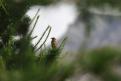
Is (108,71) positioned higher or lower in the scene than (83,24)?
lower

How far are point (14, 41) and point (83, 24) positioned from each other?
10.7ft

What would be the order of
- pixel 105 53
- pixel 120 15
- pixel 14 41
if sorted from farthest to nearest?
pixel 120 15 → pixel 14 41 → pixel 105 53

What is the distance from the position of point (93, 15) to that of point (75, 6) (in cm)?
23

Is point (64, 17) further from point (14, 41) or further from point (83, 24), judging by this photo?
point (14, 41)

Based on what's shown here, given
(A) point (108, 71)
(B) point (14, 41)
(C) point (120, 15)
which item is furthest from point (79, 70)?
(C) point (120, 15)

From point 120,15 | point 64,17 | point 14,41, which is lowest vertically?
point 14,41

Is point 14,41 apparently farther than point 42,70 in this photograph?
A: Yes

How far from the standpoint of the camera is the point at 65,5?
14.1 feet

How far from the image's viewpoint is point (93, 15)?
164 inches

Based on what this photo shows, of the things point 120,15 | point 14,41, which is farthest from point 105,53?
point 120,15

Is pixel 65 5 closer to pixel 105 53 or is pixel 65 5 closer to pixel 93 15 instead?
pixel 93 15

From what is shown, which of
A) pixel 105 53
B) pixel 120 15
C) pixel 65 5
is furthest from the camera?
pixel 65 5

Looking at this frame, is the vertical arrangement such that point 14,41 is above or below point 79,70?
above

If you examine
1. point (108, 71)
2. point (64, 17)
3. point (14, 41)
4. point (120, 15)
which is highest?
point (64, 17)
